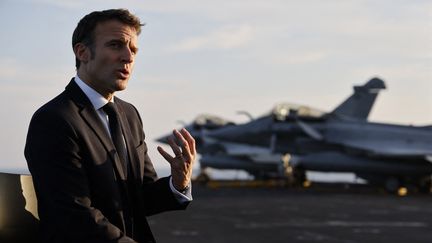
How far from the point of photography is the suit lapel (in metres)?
2.72

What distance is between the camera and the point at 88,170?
266cm

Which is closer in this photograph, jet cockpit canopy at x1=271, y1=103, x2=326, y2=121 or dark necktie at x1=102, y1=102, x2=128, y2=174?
dark necktie at x1=102, y1=102, x2=128, y2=174

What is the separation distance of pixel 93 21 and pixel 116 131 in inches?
17.7

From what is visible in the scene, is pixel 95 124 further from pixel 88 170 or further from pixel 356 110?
pixel 356 110

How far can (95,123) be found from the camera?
2740 millimetres

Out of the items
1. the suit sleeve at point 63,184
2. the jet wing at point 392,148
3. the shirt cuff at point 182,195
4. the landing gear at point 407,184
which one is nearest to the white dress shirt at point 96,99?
the suit sleeve at point 63,184

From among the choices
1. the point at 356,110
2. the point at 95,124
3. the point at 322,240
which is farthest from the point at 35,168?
the point at 356,110

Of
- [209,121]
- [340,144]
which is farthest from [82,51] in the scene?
[209,121]

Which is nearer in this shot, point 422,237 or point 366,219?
point 422,237

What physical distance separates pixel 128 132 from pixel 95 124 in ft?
0.74

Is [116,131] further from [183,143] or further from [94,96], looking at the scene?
[183,143]

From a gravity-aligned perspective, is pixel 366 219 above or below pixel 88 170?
below

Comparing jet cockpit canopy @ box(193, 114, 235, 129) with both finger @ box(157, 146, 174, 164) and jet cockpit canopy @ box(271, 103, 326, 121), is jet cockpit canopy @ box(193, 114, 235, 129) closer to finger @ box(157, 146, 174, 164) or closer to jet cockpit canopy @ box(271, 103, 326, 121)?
jet cockpit canopy @ box(271, 103, 326, 121)

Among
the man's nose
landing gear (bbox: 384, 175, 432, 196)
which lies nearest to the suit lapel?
the man's nose
